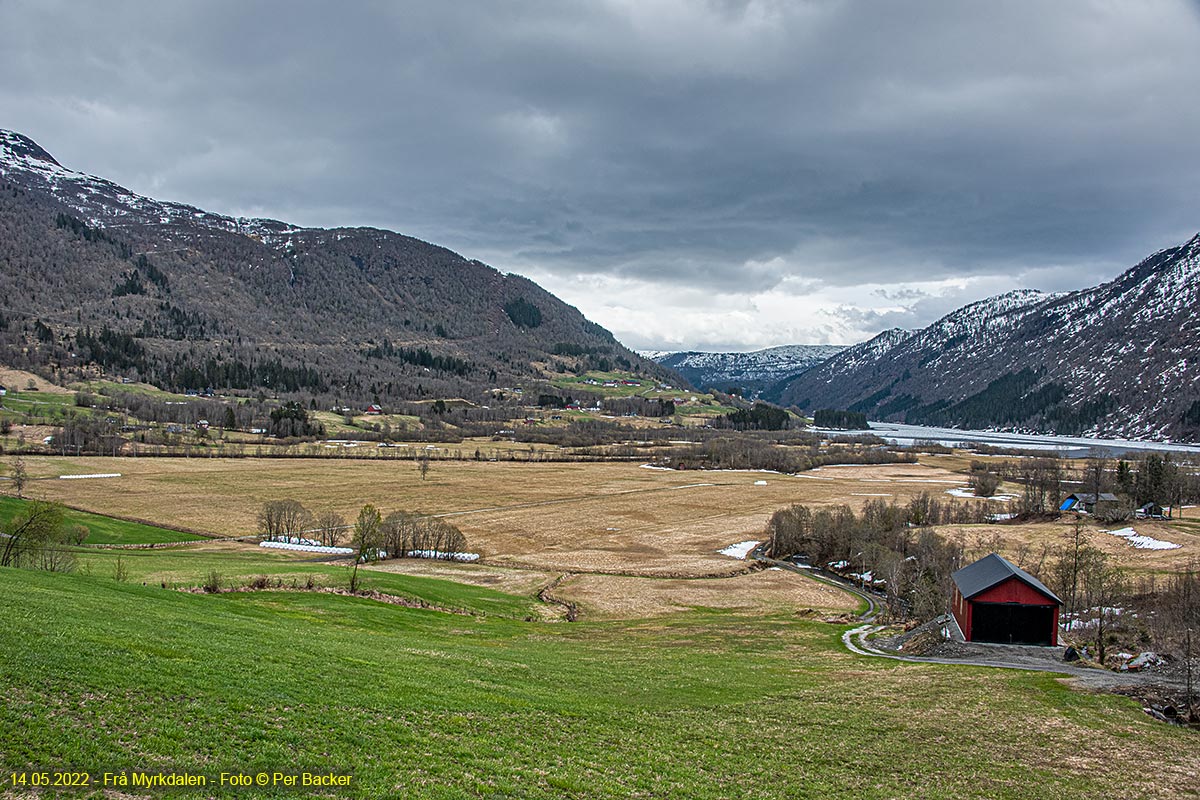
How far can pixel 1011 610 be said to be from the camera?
45250 millimetres

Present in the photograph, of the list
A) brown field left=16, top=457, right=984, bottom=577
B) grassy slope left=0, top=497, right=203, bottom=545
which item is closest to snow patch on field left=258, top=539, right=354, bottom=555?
grassy slope left=0, top=497, right=203, bottom=545

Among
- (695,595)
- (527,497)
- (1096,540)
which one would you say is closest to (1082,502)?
(1096,540)

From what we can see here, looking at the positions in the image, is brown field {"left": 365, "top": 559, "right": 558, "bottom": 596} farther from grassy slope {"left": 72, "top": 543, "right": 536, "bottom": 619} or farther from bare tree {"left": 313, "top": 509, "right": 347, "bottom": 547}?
bare tree {"left": 313, "top": 509, "right": 347, "bottom": 547}

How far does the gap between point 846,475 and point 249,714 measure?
183 metres

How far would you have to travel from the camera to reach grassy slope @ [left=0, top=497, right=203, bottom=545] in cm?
7750

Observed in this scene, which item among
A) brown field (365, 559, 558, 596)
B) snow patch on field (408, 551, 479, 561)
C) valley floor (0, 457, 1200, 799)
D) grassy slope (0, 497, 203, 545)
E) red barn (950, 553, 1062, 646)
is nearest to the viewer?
valley floor (0, 457, 1200, 799)

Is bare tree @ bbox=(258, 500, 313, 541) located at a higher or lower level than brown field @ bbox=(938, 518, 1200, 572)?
lower

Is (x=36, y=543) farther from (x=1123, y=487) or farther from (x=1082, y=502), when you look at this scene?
(x=1123, y=487)

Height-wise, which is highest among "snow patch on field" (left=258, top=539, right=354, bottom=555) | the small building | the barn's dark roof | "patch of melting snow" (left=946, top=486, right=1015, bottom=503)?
the barn's dark roof

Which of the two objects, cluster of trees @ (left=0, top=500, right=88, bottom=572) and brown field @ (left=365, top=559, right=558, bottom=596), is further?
brown field @ (left=365, top=559, right=558, bottom=596)

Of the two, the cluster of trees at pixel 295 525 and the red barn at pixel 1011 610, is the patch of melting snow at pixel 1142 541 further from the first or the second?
the cluster of trees at pixel 295 525

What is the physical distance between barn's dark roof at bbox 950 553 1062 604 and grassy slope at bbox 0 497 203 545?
80775mm

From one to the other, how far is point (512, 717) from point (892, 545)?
80.5 meters

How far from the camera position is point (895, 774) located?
62.5ft
